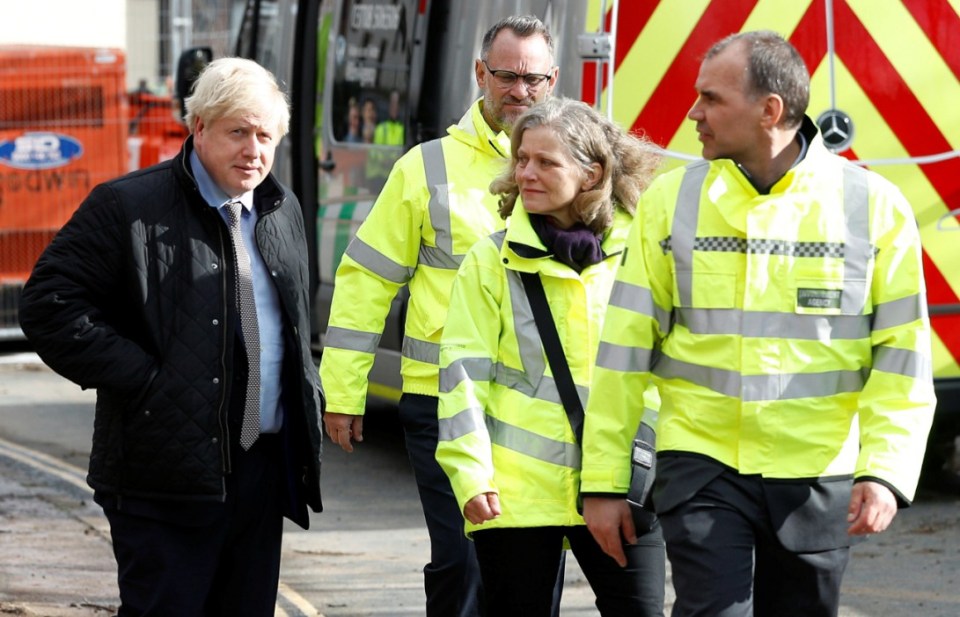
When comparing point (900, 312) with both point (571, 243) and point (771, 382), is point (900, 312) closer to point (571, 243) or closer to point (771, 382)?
point (771, 382)

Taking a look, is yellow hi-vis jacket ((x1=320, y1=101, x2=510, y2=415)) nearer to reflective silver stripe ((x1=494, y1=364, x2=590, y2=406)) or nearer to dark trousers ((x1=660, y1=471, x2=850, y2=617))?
reflective silver stripe ((x1=494, y1=364, x2=590, y2=406))

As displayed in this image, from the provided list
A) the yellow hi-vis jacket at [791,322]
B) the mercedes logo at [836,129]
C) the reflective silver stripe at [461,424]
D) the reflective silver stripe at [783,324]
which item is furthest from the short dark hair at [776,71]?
the mercedes logo at [836,129]

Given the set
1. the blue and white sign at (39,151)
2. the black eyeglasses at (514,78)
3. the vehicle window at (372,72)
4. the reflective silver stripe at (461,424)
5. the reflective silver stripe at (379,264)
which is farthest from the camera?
the blue and white sign at (39,151)

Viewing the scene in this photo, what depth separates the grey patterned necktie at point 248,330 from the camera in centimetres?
391

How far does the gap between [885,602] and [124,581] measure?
2827 mm

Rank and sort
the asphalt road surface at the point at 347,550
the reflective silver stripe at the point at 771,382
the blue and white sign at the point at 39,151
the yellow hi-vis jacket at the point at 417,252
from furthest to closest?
the blue and white sign at the point at 39,151
the asphalt road surface at the point at 347,550
the yellow hi-vis jacket at the point at 417,252
the reflective silver stripe at the point at 771,382

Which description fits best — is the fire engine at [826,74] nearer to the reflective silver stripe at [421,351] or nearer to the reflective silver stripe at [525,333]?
the reflective silver stripe at [421,351]

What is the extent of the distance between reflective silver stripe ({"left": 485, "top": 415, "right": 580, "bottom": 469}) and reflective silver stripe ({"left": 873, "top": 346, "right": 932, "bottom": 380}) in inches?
27.6

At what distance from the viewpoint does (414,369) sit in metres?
4.66

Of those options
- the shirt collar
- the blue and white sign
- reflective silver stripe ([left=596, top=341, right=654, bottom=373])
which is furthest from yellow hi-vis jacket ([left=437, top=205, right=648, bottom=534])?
the blue and white sign

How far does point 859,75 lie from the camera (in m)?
6.36

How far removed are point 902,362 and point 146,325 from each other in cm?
158

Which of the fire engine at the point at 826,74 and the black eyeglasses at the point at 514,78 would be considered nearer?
the black eyeglasses at the point at 514,78

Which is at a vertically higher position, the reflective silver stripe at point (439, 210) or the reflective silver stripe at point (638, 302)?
the reflective silver stripe at point (638, 302)
